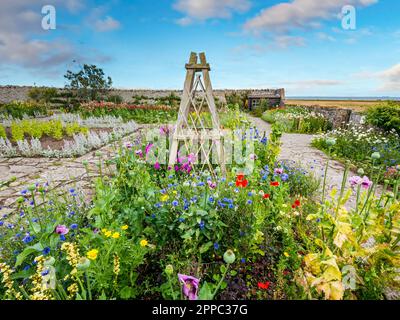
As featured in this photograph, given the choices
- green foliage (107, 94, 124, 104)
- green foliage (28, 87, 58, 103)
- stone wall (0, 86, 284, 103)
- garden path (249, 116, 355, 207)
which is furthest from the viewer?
stone wall (0, 86, 284, 103)

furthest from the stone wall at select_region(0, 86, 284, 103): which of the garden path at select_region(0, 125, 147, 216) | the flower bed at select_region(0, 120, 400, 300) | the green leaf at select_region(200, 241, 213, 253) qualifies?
the green leaf at select_region(200, 241, 213, 253)

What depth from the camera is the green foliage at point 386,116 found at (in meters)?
6.10

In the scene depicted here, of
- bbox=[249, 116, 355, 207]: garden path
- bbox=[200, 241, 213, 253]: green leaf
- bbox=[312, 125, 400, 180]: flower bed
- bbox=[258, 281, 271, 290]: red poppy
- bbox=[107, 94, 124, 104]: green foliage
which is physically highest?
bbox=[107, 94, 124, 104]: green foliage

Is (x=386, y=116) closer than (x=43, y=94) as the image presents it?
Yes

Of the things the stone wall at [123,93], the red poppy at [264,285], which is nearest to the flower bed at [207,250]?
the red poppy at [264,285]

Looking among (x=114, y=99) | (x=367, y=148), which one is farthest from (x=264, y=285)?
(x=114, y=99)

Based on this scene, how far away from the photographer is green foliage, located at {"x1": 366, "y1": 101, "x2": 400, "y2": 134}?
6101mm

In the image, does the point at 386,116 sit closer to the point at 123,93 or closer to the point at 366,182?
the point at 366,182

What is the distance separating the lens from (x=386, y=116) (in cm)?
630

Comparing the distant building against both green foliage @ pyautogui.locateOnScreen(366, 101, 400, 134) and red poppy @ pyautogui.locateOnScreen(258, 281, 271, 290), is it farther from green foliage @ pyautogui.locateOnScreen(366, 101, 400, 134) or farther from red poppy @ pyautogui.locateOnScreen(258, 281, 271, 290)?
red poppy @ pyautogui.locateOnScreen(258, 281, 271, 290)

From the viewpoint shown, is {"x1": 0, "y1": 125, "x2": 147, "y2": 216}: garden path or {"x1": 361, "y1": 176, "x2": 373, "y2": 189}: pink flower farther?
{"x1": 0, "y1": 125, "x2": 147, "y2": 216}: garden path

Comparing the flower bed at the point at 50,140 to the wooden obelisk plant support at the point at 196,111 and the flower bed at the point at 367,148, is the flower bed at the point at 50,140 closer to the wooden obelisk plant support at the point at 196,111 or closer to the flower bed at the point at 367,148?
the wooden obelisk plant support at the point at 196,111
